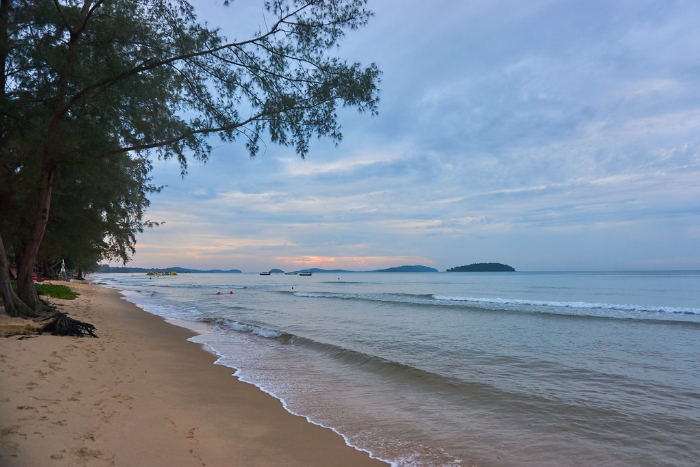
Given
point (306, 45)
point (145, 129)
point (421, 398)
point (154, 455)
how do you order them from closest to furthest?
point (154, 455), point (421, 398), point (306, 45), point (145, 129)

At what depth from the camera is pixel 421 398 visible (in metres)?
8.01

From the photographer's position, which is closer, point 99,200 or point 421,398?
point 421,398

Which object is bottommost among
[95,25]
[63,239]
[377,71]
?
[63,239]

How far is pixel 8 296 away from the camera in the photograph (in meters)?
9.91

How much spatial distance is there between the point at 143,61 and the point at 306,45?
3564 millimetres

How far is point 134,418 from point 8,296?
700 centimetres

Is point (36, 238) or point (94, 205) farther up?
point (94, 205)

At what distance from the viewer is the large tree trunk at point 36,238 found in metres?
10.6

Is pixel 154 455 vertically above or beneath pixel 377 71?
beneath

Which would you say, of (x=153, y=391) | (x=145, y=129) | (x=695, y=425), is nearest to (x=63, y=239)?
(x=145, y=129)

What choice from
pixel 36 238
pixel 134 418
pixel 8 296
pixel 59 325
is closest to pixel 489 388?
pixel 134 418

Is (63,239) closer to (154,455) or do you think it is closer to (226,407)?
(226,407)

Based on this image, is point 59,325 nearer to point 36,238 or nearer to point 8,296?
point 8,296

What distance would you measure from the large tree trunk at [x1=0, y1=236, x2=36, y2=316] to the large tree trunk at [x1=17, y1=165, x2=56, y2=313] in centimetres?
61
